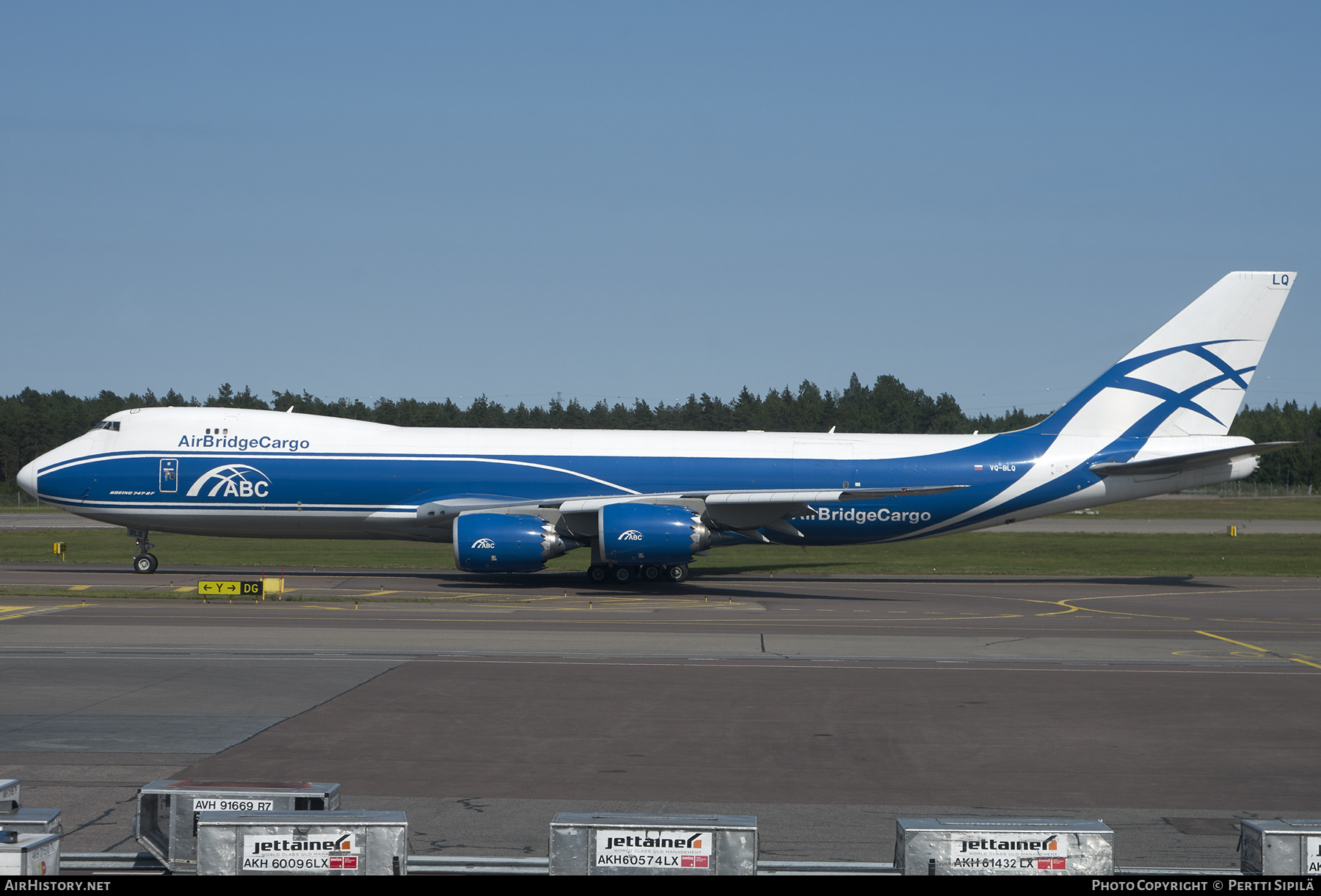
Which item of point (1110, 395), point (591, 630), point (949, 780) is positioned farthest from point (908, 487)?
point (949, 780)

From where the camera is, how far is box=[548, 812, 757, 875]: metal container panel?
20.4 ft

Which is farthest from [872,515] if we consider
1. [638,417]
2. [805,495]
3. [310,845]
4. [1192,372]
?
[638,417]

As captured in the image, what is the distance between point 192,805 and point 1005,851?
5231 mm

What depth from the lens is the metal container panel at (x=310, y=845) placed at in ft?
20.3

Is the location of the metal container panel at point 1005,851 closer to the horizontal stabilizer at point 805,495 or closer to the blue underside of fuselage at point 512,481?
the horizontal stabilizer at point 805,495

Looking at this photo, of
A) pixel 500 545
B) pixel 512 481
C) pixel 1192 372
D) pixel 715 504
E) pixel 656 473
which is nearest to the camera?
pixel 500 545

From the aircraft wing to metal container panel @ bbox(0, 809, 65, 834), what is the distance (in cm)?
2668

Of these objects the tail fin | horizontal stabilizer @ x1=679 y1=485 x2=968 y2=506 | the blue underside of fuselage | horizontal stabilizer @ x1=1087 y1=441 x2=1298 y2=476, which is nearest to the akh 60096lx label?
horizontal stabilizer @ x1=679 y1=485 x2=968 y2=506

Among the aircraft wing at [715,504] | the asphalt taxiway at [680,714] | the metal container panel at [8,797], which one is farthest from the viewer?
the aircraft wing at [715,504]

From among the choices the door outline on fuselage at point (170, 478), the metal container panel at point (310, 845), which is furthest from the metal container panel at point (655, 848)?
the door outline on fuselage at point (170, 478)

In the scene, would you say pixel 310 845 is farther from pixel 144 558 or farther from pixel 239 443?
pixel 144 558

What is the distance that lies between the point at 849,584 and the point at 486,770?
1011 inches

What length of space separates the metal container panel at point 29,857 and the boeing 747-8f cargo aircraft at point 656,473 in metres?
26.2

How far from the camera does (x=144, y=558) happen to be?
1403 inches
